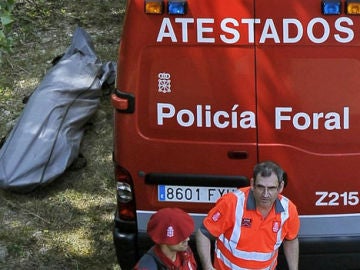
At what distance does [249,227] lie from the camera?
144 inches

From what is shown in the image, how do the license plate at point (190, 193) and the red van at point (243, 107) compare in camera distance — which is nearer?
the red van at point (243, 107)

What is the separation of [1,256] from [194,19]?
9.27 feet

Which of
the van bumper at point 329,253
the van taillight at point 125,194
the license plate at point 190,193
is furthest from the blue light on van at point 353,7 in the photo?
the van taillight at point 125,194

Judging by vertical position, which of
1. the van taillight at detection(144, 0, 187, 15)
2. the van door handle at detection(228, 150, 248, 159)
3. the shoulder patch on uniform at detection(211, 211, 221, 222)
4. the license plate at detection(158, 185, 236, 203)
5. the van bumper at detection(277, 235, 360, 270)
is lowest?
the van bumper at detection(277, 235, 360, 270)

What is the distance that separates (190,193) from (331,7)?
1.45 m

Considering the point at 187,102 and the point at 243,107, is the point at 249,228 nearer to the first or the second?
the point at 243,107

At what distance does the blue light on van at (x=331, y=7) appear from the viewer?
12.7 feet

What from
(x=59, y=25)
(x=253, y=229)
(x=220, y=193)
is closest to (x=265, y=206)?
(x=253, y=229)

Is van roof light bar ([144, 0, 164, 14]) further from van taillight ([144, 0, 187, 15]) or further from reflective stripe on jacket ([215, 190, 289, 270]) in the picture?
reflective stripe on jacket ([215, 190, 289, 270])

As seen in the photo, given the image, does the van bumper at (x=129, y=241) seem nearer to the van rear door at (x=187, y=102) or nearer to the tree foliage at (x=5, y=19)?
the van rear door at (x=187, y=102)

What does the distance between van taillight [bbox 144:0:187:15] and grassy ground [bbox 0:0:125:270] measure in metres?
2.38

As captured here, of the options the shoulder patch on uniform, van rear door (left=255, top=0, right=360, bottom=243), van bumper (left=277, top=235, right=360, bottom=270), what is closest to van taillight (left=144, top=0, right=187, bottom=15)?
van rear door (left=255, top=0, right=360, bottom=243)

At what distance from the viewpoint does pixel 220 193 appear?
4.33 meters

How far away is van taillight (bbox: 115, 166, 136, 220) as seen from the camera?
442cm
